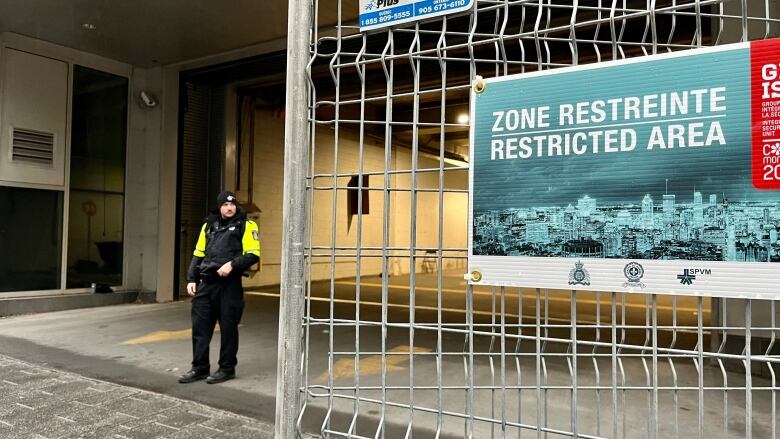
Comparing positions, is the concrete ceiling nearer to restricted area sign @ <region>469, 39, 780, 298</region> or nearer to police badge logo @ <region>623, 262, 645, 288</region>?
restricted area sign @ <region>469, 39, 780, 298</region>

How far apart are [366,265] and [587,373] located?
13704mm

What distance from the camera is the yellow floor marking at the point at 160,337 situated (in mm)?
6941

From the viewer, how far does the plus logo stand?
193cm

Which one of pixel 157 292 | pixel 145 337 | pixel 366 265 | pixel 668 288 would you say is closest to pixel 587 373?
pixel 668 288

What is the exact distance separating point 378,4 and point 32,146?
8.90 meters

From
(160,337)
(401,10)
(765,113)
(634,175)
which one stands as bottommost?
(160,337)

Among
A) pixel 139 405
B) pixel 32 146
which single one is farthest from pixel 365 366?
pixel 32 146

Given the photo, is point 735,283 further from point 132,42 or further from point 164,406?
point 132,42

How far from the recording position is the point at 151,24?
28.3ft

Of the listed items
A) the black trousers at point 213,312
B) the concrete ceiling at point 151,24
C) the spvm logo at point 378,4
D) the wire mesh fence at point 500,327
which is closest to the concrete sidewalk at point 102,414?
the black trousers at point 213,312

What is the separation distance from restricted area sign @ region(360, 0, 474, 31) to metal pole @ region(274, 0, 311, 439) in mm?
290

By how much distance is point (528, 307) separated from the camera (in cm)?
1034

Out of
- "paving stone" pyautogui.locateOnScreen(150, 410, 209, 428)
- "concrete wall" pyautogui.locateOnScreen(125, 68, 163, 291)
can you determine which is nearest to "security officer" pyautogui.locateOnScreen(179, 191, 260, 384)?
"paving stone" pyautogui.locateOnScreen(150, 410, 209, 428)

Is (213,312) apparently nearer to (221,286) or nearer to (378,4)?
(221,286)
